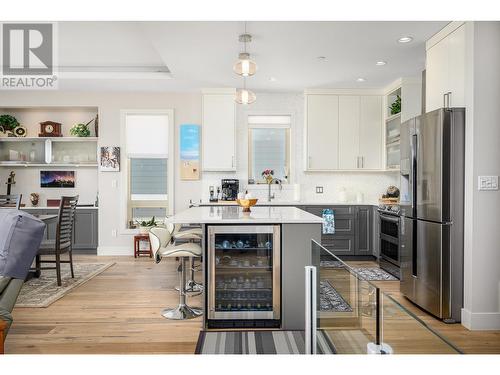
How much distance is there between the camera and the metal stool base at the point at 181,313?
3.43 m

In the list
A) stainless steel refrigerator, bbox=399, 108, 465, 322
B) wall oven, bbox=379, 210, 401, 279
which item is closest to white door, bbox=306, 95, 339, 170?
wall oven, bbox=379, 210, 401, 279

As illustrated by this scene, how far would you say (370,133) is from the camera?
6.32m

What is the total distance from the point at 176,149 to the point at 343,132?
8.91 feet

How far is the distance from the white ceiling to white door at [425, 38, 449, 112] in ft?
0.62

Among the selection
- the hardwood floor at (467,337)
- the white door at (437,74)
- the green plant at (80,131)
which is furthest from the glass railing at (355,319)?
the green plant at (80,131)

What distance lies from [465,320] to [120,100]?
5731 mm

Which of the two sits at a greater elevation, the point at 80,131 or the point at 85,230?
the point at 80,131

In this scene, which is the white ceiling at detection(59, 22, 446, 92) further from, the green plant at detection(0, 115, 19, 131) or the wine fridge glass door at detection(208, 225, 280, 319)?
the wine fridge glass door at detection(208, 225, 280, 319)

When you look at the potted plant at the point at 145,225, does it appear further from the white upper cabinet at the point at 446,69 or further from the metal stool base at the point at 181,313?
the white upper cabinet at the point at 446,69

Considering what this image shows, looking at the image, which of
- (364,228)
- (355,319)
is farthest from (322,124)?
(355,319)

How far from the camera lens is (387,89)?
20.3ft

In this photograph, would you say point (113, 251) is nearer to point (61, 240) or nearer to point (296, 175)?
point (61, 240)

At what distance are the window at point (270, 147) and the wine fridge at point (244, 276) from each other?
138 inches
